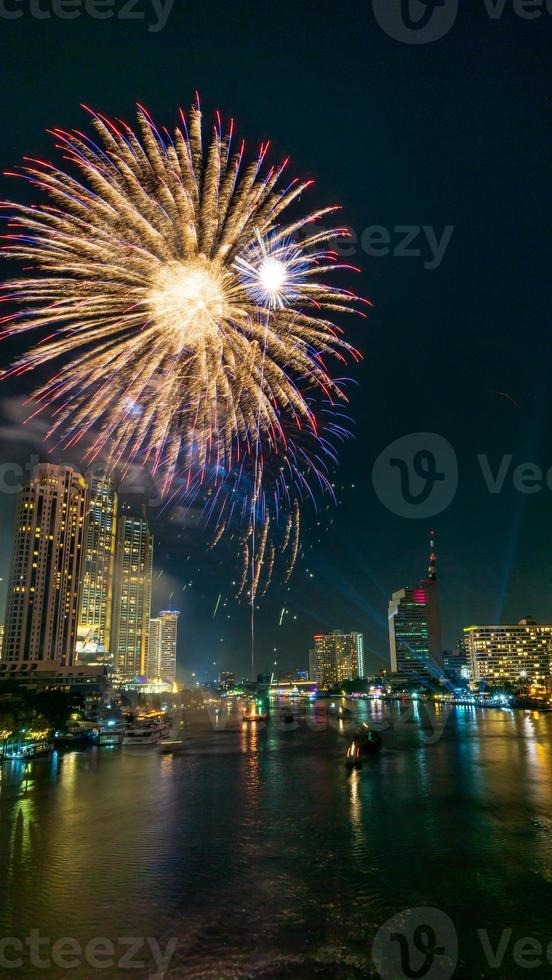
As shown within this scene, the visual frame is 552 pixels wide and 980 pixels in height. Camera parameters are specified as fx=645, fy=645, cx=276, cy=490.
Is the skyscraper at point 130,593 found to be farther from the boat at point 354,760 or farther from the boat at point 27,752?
the boat at point 354,760

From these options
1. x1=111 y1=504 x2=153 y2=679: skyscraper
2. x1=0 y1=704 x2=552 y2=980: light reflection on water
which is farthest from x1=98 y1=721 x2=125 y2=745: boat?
x1=111 y1=504 x2=153 y2=679: skyscraper

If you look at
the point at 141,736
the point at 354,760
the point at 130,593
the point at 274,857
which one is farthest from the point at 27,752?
the point at 130,593

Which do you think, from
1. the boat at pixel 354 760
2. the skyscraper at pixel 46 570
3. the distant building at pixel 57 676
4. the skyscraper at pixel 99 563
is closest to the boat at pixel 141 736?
the distant building at pixel 57 676

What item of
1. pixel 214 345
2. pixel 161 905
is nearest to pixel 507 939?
pixel 161 905

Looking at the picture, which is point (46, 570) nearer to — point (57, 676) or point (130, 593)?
point (57, 676)

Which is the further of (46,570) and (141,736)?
(46,570)

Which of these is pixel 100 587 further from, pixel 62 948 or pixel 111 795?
pixel 62 948
